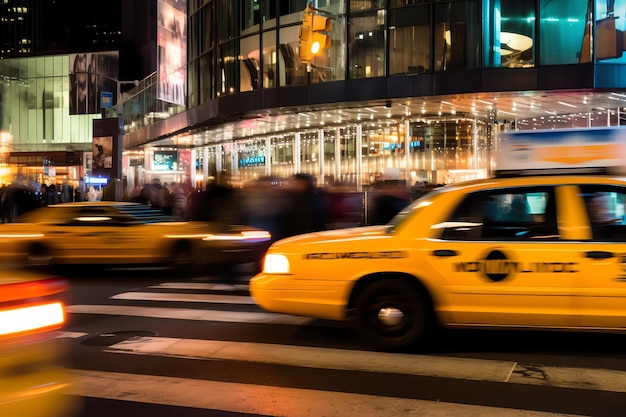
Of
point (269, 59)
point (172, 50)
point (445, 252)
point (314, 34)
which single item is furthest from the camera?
point (172, 50)

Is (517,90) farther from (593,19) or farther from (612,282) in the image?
(612,282)

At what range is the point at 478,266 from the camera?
5.93 meters

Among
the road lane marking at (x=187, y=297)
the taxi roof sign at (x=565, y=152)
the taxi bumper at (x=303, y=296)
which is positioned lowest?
the road lane marking at (x=187, y=297)

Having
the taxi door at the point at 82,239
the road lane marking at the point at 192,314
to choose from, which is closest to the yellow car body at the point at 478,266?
the road lane marking at the point at 192,314

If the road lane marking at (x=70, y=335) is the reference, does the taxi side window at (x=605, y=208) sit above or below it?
Result: above

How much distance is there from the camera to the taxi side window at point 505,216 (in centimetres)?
596

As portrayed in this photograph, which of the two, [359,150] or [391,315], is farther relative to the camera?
[359,150]

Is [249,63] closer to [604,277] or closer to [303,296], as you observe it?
[303,296]

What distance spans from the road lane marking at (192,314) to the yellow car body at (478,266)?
1392 millimetres

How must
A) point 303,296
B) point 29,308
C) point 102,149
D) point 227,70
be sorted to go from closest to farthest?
point 29,308 < point 303,296 < point 227,70 < point 102,149

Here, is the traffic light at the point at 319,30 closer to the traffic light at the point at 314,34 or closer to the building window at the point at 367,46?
the traffic light at the point at 314,34

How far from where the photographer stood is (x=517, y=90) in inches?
803

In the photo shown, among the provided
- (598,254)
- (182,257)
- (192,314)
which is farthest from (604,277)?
(182,257)

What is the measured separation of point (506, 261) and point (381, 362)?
Result: 59.0 inches
